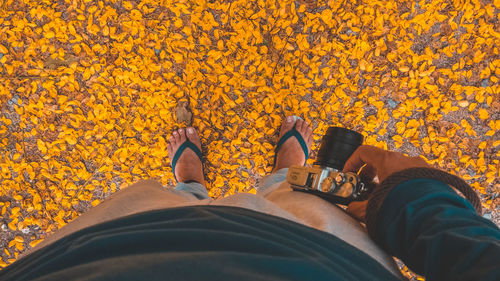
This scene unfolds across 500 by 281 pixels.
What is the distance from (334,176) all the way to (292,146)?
0.67m

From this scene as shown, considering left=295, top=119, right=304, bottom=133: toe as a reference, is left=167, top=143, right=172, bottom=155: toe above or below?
below

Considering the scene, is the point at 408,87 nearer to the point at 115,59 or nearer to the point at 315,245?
the point at 315,245

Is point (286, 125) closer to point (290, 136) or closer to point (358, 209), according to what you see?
point (290, 136)

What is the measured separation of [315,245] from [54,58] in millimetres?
1739

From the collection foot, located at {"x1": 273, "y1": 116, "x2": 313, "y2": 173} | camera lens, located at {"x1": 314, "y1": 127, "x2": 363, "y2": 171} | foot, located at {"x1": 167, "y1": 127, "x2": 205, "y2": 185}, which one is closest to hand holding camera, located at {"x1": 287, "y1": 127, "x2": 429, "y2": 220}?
camera lens, located at {"x1": 314, "y1": 127, "x2": 363, "y2": 171}

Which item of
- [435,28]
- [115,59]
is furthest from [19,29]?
[435,28]

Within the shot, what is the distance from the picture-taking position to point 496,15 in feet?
5.15

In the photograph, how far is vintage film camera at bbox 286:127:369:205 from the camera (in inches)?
37.6

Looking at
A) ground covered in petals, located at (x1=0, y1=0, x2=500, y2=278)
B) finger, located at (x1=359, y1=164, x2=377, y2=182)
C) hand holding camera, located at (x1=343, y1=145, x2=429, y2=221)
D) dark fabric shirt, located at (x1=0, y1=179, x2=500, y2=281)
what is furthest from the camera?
ground covered in petals, located at (x1=0, y1=0, x2=500, y2=278)

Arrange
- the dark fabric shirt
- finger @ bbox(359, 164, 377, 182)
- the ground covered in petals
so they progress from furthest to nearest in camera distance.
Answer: the ground covered in petals
finger @ bbox(359, 164, 377, 182)
the dark fabric shirt

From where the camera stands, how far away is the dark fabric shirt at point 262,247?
560 mm

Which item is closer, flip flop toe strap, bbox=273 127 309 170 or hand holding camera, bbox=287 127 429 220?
hand holding camera, bbox=287 127 429 220

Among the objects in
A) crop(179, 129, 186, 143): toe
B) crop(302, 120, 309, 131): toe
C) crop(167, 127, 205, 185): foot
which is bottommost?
crop(167, 127, 205, 185): foot

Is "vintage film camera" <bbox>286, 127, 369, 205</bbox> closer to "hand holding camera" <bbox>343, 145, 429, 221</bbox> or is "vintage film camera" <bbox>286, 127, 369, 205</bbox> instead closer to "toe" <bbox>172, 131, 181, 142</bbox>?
"hand holding camera" <bbox>343, 145, 429, 221</bbox>
